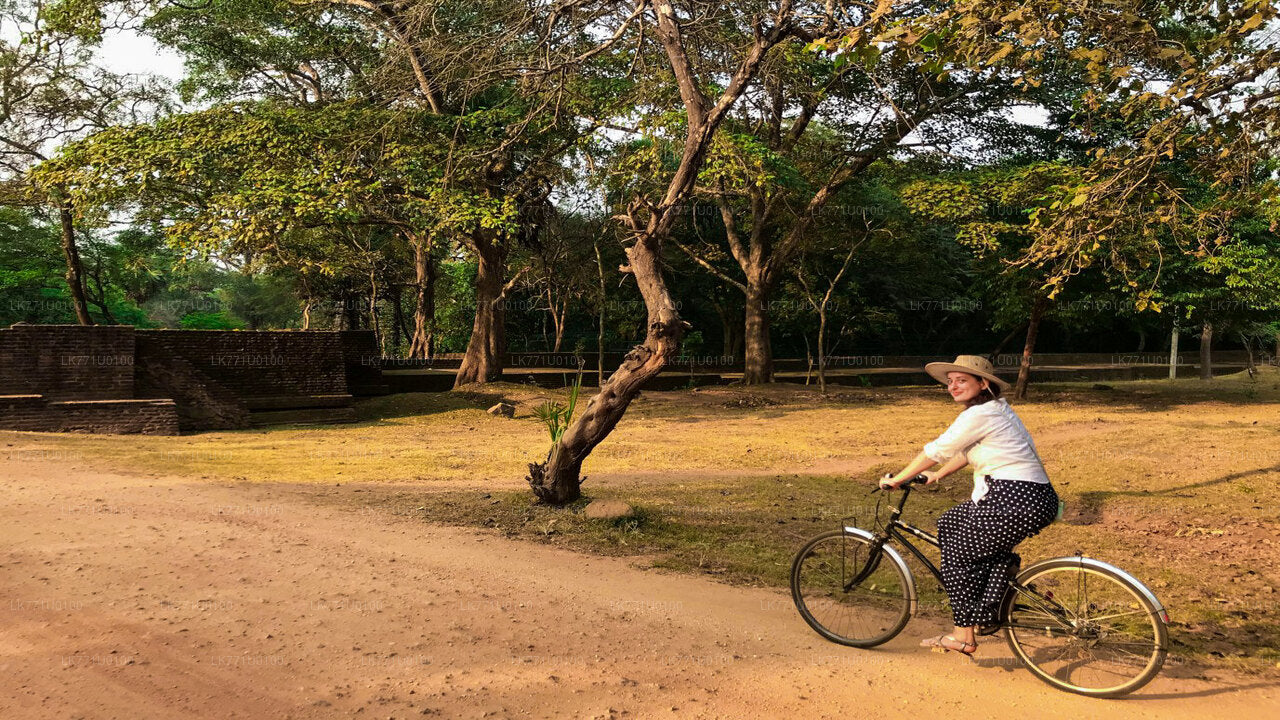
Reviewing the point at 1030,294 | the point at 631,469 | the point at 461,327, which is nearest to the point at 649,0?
the point at 631,469

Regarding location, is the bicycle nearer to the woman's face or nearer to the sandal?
the sandal

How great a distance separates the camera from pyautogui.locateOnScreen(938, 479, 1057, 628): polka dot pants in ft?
12.6

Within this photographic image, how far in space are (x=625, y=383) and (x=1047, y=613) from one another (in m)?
4.19

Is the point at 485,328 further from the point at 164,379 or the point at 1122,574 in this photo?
the point at 1122,574

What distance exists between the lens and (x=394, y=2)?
436 inches

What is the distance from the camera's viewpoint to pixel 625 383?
747cm

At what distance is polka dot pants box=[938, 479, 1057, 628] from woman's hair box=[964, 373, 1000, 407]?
0.39 meters

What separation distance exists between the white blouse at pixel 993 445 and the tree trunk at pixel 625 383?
3508mm

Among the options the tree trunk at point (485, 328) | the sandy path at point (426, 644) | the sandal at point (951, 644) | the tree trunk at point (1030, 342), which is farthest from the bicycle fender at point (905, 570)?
the tree trunk at point (485, 328)

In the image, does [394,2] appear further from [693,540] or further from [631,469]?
[693,540]

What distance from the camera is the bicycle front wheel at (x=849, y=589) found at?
14.5ft

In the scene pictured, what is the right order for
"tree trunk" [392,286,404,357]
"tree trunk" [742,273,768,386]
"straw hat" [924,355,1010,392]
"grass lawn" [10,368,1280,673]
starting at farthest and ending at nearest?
"tree trunk" [392,286,404,357], "tree trunk" [742,273,768,386], "grass lawn" [10,368,1280,673], "straw hat" [924,355,1010,392]

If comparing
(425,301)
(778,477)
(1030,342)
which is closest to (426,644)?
(778,477)

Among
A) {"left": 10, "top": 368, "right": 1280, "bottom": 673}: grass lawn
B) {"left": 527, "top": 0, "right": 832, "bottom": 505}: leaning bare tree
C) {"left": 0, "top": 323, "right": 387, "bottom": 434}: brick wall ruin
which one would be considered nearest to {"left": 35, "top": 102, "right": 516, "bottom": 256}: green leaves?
{"left": 0, "top": 323, "right": 387, "bottom": 434}: brick wall ruin
